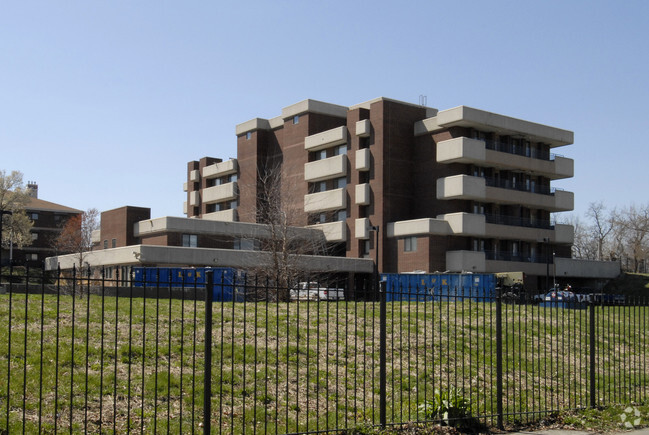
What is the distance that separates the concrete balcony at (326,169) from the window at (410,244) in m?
9.76

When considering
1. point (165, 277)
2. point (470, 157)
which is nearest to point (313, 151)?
point (470, 157)

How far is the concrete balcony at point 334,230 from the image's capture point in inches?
2685

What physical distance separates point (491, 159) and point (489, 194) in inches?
127

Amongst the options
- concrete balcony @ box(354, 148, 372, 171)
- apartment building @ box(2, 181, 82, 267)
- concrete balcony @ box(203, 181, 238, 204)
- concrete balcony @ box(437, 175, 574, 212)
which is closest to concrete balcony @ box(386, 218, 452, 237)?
concrete balcony @ box(437, 175, 574, 212)

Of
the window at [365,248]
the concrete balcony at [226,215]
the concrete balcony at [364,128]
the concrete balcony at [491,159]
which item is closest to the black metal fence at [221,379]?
the concrete balcony at [491,159]

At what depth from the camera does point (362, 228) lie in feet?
217

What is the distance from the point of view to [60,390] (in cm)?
1061

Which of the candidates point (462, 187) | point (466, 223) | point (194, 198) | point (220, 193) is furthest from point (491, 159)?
point (194, 198)

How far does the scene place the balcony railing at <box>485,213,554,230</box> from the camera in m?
65.2

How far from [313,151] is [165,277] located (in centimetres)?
2746

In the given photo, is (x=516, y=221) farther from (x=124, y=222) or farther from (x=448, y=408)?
(x=448, y=408)

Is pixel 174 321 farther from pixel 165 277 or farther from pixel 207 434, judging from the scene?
pixel 165 277

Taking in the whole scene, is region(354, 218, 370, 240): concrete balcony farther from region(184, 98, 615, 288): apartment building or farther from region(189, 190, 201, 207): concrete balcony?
region(189, 190, 201, 207): concrete balcony

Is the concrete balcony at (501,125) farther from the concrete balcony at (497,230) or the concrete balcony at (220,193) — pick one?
the concrete balcony at (220,193)
